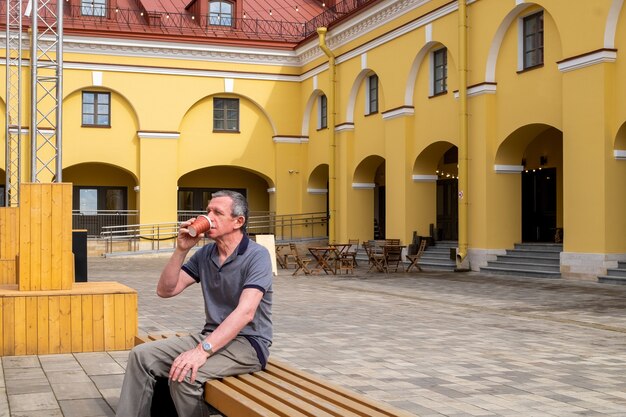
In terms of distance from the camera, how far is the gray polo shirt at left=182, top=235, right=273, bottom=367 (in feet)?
15.4

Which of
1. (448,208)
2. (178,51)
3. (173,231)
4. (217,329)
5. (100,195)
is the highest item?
(178,51)

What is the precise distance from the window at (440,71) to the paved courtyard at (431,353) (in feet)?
26.6

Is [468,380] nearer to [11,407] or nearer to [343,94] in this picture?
[11,407]

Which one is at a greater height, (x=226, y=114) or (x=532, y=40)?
(x=532, y=40)

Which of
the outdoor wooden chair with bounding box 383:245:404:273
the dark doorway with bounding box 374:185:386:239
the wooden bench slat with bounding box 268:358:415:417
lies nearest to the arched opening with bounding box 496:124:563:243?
the outdoor wooden chair with bounding box 383:245:404:273

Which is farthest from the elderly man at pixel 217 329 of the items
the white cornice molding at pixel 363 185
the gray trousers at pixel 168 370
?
the white cornice molding at pixel 363 185

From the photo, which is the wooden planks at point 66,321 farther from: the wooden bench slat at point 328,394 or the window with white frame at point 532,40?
the window with white frame at point 532,40

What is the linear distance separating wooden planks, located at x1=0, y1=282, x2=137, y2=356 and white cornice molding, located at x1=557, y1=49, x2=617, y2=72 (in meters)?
Result: 11.5

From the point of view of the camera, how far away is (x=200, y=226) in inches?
176

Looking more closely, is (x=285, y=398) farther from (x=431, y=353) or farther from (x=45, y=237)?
(x=45, y=237)

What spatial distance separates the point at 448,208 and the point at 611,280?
1066 centimetres

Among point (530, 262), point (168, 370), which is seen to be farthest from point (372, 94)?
point (168, 370)

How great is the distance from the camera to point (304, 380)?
4.62m

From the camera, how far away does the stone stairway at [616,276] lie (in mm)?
15867
